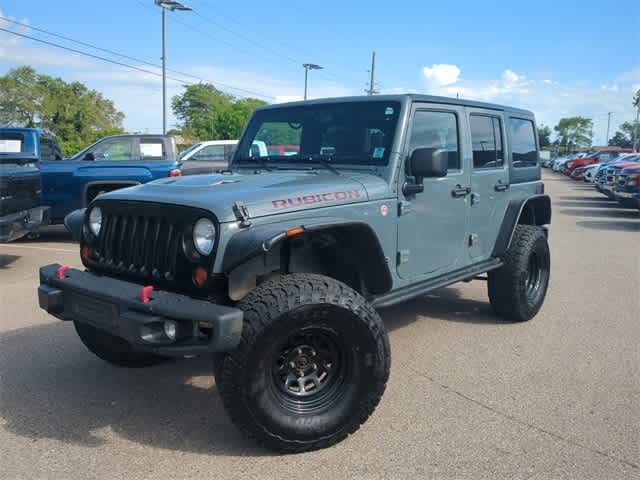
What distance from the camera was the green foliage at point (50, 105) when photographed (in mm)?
60250

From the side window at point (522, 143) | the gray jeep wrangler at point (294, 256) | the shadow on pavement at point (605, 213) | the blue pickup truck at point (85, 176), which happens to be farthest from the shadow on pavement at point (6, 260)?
the shadow on pavement at point (605, 213)

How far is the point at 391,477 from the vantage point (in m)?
2.78

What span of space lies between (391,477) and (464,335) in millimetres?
2380

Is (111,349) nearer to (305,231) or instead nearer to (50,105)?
(305,231)

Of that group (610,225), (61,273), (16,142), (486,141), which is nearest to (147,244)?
(61,273)

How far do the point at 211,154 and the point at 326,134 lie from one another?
8399 millimetres

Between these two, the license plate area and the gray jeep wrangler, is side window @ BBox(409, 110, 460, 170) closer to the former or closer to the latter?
the gray jeep wrangler

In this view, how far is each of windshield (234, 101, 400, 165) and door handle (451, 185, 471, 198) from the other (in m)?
0.82

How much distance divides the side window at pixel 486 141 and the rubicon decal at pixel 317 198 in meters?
1.63

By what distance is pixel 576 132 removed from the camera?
4306 inches

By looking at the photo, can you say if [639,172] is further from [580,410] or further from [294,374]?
[294,374]

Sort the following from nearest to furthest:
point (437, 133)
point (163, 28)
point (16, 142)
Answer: point (437, 133)
point (16, 142)
point (163, 28)

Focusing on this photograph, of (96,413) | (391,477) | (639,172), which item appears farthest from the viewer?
(639,172)

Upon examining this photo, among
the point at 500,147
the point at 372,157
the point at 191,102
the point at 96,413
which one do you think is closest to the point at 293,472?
the point at 96,413
